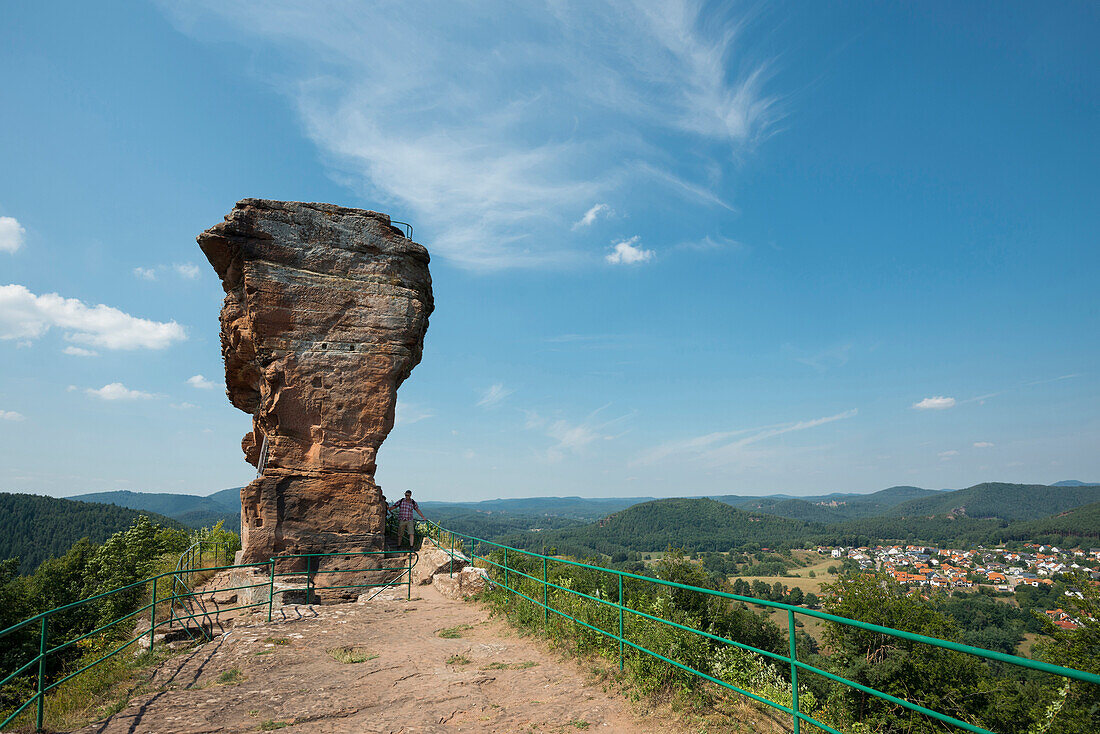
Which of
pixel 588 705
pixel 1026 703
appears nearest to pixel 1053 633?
pixel 1026 703

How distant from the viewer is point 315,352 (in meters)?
12.9

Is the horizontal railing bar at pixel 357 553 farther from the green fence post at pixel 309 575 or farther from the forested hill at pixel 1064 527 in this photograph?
the forested hill at pixel 1064 527

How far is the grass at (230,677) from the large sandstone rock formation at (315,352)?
466 cm

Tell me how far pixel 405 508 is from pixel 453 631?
261 inches

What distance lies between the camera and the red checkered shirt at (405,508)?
15.7 metres

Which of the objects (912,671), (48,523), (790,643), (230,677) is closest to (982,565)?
(912,671)

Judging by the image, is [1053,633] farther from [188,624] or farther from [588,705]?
[188,624]

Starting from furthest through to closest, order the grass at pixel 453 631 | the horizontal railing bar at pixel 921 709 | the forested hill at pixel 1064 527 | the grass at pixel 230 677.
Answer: the forested hill at pixel 1064 527 < the grass at pixel 453 631 < the grass at pixel 230 677 < the horizontal railing bar at pixel 921 709

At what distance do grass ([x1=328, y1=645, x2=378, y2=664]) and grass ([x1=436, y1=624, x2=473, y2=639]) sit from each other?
132 cm

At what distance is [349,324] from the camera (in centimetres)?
1321

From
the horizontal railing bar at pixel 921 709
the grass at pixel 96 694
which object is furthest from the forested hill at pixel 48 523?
the horizontal railing bar at pixel 921 709

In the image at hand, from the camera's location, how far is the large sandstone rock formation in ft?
40.8

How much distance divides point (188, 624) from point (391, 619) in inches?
151

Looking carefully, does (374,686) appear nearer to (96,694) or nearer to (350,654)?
(350,654)
